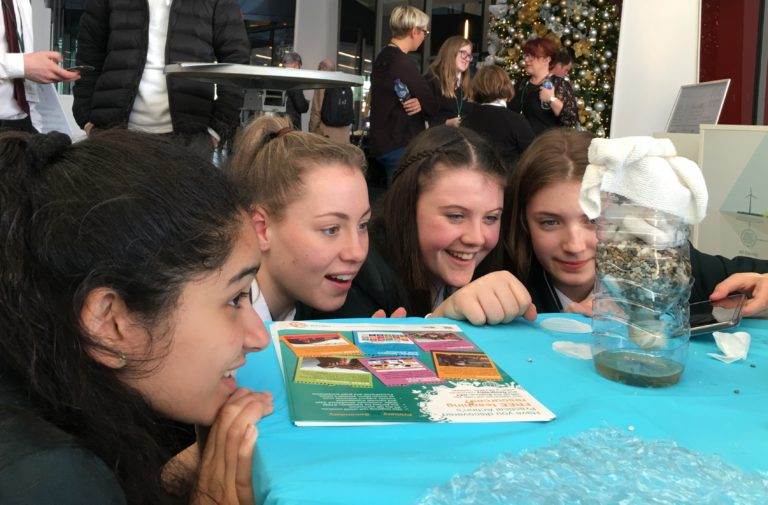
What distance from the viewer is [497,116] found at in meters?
5.00

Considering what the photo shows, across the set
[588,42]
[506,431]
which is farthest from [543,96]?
[506,431]

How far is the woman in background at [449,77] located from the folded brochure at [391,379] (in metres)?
4.55

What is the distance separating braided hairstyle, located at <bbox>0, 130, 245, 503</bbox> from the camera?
0.85m

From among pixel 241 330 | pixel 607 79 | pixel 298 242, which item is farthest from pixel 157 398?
pixel 607 79

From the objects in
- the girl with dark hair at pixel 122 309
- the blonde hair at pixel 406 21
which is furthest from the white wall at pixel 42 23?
the girl with dark hair at pixel 122 309

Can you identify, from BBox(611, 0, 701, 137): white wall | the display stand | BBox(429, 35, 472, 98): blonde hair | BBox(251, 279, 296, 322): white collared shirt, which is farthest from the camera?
BBox(429, 35, 472, 98): blonde hair

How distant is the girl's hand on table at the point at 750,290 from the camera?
144cm

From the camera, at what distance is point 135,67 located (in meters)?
2.96

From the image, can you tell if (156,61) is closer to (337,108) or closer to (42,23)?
(337,108)

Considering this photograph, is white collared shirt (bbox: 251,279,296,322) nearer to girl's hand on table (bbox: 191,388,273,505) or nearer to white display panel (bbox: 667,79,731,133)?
girl's hand on table (bbox: 191,388,273,505)

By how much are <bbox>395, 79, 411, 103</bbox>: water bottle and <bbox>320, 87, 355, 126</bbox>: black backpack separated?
2.55 meters

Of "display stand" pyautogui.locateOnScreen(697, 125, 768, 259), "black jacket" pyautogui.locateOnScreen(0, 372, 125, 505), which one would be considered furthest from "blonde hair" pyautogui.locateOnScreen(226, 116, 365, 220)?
→ "display stand" pyautogui.locateOnScreen(697, 125, 768, 259)

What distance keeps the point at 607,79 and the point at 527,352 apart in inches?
261

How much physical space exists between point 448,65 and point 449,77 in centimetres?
9
